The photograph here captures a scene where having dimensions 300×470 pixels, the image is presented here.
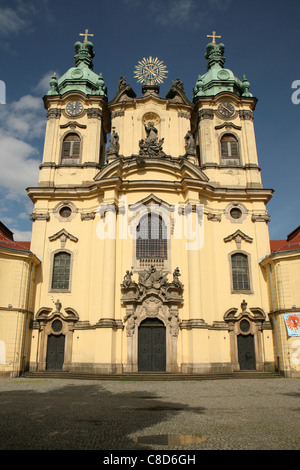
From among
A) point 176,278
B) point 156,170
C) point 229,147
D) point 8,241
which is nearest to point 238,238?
point 176,278

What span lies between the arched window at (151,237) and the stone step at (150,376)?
666 centimetres

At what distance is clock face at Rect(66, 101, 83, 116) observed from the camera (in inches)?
1069

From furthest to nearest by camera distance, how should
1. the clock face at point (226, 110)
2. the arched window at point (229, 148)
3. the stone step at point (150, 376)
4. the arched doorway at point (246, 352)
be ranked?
the clock face at point (226, 110)
the arched window at point (229, 148)
the arched doorway at point (246, 352)
the stone step at point (150, 376)

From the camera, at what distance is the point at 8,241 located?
71.6 feet

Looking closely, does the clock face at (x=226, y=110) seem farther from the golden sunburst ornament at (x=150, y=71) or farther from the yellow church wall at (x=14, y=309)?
the yellow church wall at (x=14, y=309)

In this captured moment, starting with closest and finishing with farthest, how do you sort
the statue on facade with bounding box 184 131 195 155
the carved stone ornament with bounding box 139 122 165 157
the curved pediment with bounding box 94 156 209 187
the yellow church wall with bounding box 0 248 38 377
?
the yellow church wall with bounding box 0 248 38 377 < the curved pediment with bounding box 94 156 209 187 < the carved stone ornament with bounding box 139 122 165 157 < the statue on facade with bounding box 184 131 195 155

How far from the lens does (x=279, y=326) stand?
20.9 metres

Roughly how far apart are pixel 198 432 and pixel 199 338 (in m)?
13.4

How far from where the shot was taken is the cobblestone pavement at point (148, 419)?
650cm

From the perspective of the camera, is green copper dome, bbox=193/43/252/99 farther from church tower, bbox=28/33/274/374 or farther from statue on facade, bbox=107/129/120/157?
statue on facade, bbox=107/129/120/157

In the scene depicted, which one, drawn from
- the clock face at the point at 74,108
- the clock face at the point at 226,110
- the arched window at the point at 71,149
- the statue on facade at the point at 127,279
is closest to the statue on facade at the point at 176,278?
the statue on facade at the point at 127,279

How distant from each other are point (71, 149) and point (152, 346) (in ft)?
46.2

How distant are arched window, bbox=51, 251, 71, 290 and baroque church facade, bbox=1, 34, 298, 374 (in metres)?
0.07

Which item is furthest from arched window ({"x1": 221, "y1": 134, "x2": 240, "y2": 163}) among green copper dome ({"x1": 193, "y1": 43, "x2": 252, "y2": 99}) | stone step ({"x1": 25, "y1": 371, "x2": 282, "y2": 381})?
stone step ({"x1": 25, "y1": 371, "x2": 282, "y2": 381})
